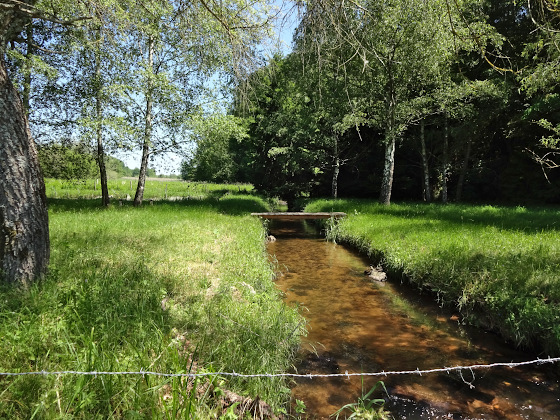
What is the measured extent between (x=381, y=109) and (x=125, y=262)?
45.9ft

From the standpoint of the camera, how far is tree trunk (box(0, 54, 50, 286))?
379 centimetres

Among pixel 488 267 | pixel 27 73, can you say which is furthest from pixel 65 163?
pixel 488 267

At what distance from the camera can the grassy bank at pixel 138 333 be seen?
Result: 2506 mm

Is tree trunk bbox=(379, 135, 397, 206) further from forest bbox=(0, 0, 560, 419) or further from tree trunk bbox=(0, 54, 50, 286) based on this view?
tree trunk bbox=(0, 54, 50, 286)

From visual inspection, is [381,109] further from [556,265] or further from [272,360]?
[272,360]

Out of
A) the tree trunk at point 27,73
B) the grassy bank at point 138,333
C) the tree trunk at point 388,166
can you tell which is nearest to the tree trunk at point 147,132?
the tree trunk at point 27,73

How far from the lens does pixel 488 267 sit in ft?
20.8

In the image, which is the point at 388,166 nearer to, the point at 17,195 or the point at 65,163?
the point at 17,195

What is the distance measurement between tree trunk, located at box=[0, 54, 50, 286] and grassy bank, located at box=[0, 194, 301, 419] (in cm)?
35

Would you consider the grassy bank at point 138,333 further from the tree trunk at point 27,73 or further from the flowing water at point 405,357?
the tree trunk at point 27,73

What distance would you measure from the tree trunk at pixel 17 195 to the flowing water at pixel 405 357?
3.67 meters

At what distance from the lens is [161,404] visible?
8.46ft

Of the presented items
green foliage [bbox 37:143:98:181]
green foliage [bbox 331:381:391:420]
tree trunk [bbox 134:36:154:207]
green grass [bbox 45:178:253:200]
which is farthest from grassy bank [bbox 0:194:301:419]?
green grass [bbox 45:178:253:200]

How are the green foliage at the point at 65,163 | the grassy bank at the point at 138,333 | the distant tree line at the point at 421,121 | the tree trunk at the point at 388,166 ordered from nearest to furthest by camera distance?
the grassy bank at the point at 138,333
the distant tree line at the point at 421,121
the green foliage at the point at 65,163
the tree trunk at the point at 388,166
